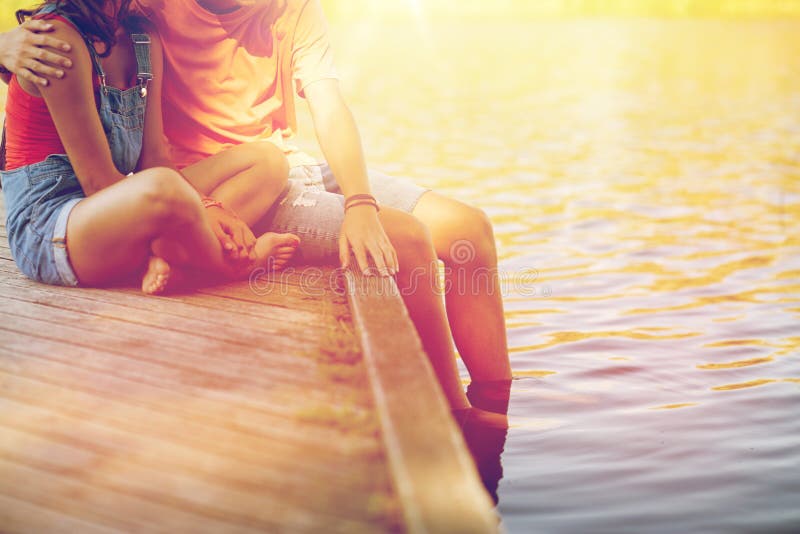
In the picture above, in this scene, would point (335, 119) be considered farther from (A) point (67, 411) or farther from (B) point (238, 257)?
(A) point (67, 411)

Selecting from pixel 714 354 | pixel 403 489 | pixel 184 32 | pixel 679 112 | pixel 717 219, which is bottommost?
pixel 679 112

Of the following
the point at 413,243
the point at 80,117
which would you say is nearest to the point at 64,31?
the point at 80,117

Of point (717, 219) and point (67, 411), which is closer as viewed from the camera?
point (67, 411)

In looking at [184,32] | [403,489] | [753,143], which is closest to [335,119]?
[184,32]

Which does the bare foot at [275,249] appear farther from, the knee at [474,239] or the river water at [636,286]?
the river water at [636,286]

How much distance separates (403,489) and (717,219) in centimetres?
731

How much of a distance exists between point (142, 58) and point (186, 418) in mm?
1431

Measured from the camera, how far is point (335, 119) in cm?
293

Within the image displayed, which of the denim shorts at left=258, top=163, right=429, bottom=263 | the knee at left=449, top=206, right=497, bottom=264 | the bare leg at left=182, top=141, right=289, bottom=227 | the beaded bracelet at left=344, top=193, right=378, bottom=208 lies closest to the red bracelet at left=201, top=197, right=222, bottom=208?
the bare leg at left=182, top=141, right=289, bottom=227

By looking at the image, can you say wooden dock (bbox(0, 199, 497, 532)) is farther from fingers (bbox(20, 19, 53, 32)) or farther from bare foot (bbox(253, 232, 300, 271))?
fingers (bbox(20, 19, 53, 32))

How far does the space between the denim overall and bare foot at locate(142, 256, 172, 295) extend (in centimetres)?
25

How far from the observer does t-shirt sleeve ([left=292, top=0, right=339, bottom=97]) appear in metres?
2.98

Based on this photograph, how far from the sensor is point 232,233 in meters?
2.67

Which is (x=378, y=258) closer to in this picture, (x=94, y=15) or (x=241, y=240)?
(x=241, y=240)
